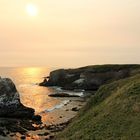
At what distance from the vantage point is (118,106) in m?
38.7

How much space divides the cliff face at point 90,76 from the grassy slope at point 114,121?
306 ft

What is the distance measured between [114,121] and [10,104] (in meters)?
39.9

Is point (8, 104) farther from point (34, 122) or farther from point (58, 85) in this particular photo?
point (58, 85)

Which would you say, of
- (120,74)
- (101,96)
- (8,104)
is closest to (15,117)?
(8,104)

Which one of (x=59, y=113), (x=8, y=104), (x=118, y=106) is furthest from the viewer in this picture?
(x=59, y=113)

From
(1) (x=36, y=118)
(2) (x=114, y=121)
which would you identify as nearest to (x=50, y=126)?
(1) (x=36, y=118)

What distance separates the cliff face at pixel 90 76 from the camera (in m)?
140

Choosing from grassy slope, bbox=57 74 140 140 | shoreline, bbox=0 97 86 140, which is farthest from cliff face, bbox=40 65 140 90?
grassy slope, bbox=57 74 140 140

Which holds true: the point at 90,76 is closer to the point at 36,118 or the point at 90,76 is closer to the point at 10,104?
the point at 10,104

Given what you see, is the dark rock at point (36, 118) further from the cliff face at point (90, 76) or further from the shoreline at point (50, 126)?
the cliff face at point (90, 76)

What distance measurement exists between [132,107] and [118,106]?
2.31 m

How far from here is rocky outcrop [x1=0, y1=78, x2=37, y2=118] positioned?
71000mm

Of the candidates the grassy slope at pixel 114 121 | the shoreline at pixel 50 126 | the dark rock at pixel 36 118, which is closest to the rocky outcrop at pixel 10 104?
the dark rock at pixel 36 118

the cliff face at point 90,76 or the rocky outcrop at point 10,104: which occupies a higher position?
the cliff face at point 90,76
